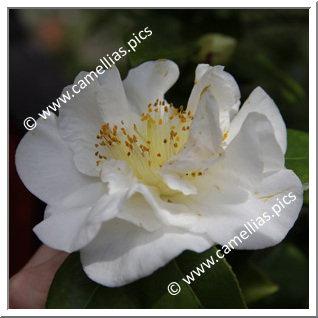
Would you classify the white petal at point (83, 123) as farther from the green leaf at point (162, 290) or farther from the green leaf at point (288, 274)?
the green leaf at point (288, 274)

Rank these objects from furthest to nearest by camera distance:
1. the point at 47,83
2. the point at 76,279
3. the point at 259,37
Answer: the point at 47,83 < the point at 259,37 < the point at 76,279

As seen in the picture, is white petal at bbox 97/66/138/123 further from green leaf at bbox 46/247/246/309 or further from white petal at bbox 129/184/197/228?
green leaf at bbox 46/247/246/309

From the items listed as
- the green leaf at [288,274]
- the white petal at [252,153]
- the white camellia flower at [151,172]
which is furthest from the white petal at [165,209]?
the green leaf at [288,274]

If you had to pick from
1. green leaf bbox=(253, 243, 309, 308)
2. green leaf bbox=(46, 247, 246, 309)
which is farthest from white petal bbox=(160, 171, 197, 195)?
green leaf bbox=(253, 243, 309, 308)

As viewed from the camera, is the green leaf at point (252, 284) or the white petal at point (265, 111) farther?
the green leaf at point (252, 284)

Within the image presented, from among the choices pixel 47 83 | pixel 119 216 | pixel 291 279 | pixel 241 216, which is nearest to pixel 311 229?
pixel 241 216

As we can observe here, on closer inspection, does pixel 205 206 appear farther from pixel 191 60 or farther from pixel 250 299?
pixel 191 60
